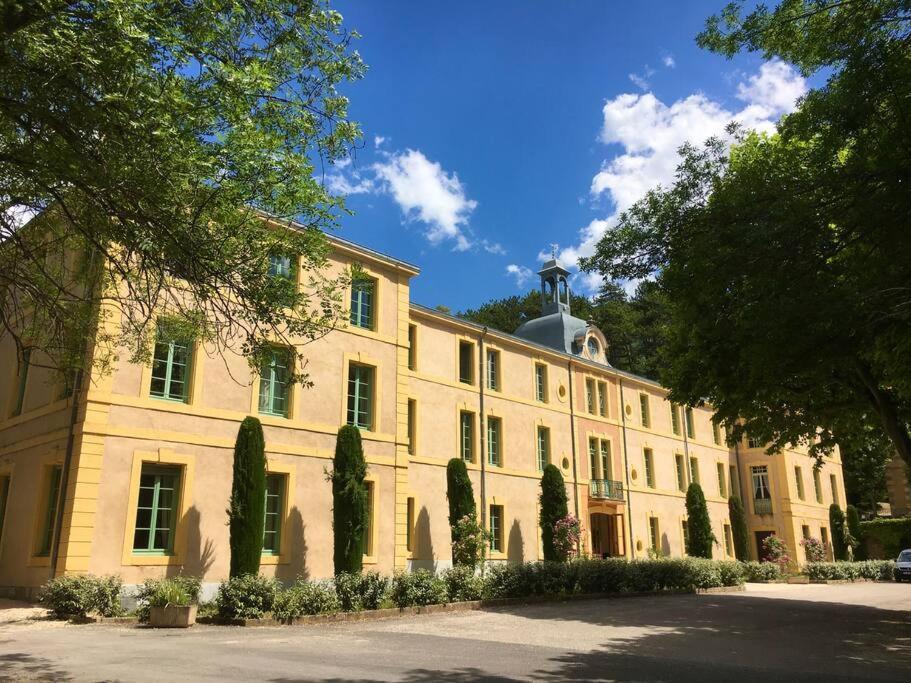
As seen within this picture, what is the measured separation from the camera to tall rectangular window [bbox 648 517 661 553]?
107 ft

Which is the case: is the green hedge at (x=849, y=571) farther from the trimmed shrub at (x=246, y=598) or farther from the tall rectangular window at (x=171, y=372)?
the tall rectangular window at (x=171, y=372)

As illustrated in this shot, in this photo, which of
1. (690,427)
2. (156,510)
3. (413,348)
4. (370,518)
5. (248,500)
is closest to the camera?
(156,510)

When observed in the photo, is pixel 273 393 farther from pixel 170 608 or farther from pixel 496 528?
pixel 496 528

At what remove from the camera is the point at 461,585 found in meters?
17.8

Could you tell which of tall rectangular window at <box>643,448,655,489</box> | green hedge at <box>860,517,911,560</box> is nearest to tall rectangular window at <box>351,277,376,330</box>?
tall rectangular window at <box>643,448,655,489</box>

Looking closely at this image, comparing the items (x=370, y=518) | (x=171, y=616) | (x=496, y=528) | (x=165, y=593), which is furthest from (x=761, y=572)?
(x=165, y=593)

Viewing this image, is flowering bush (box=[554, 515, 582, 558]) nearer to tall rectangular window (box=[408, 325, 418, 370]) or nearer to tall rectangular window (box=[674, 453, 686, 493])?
tall rectangular window (box=[408, 325, 418, 370])

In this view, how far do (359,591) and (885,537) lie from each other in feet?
122

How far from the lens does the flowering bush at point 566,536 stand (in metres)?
25.4

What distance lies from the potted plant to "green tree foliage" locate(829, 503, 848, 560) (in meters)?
38.1

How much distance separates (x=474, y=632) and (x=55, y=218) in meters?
9.57

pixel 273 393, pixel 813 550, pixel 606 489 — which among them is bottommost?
pixel 813 550

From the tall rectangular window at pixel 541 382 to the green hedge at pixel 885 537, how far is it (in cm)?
2482

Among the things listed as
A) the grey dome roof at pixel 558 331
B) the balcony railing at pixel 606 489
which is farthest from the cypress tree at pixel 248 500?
the grey dome roof at pixel 558 331
